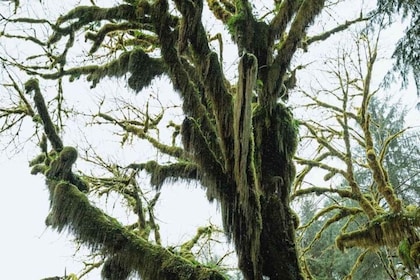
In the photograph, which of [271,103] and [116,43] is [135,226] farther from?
[271,103]

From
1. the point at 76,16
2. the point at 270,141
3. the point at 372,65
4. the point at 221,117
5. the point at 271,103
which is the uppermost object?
the point at 372,65

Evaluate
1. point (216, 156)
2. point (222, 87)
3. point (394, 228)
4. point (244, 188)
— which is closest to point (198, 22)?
point (222, 87)

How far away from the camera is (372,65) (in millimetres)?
9109

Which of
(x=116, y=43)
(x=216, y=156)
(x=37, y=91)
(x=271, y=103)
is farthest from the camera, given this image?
(x=116, y=43)

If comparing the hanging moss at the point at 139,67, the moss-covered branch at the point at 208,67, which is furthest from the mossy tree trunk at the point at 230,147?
the hanging moss at the point at 139,67

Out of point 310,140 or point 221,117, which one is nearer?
point 221,117

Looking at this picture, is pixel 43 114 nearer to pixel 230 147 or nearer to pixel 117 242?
pixel 117 242

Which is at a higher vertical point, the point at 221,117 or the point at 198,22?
the point at 198,22

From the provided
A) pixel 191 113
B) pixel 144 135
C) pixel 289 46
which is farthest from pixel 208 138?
pixel 144 135

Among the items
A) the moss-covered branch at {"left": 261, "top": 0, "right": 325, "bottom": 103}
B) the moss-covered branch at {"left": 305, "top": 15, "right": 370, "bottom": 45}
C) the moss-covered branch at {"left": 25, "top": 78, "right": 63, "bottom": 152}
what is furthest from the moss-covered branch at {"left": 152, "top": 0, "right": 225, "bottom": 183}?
the moss-covered branch at {"left": 305, "top": 15, "right": 370, "bottom": 45}

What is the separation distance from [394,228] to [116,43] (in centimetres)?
621

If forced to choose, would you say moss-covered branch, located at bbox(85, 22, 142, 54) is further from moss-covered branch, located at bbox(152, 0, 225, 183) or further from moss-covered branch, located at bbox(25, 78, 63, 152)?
moss-covered branch, located at bbox(152, 0, 225, 183)

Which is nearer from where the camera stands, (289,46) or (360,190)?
(289,46)

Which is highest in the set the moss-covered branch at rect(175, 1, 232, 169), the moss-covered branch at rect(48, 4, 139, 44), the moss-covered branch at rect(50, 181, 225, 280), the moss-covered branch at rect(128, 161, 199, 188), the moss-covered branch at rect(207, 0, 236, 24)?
the moss-covered branch at rect(207, 0, 236, 24)
